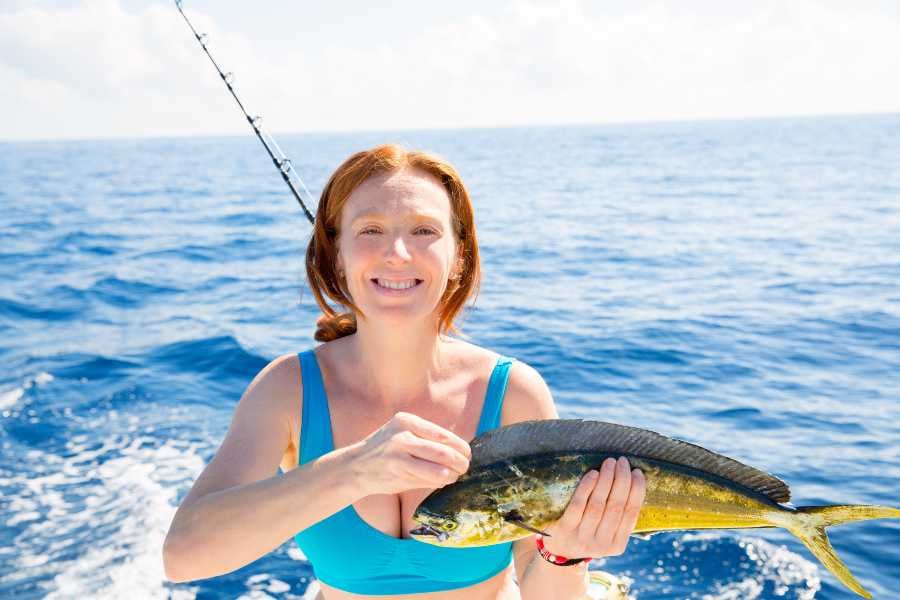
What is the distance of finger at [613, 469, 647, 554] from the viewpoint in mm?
2287

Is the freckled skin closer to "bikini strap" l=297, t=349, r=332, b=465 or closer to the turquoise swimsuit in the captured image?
the turquoise swimsuit

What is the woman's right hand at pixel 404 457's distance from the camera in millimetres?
2061

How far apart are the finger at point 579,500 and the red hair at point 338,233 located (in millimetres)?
1020

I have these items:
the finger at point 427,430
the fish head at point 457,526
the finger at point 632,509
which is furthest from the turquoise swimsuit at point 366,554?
the finger at point 427,430

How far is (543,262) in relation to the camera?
1838 centimetres

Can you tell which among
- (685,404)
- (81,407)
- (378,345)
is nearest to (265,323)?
(81,407)

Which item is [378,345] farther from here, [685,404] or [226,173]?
[226,173]

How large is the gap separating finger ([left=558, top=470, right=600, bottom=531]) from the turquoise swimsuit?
575 millimetres

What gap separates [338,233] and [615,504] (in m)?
1.35

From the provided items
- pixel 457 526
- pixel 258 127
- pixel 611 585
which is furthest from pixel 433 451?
pixel 258 127

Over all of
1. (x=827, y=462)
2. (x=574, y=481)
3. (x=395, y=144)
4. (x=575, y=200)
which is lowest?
(x=827, y=462)

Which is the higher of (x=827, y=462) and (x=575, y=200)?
(x=575, y=200)

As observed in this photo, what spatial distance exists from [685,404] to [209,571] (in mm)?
7176

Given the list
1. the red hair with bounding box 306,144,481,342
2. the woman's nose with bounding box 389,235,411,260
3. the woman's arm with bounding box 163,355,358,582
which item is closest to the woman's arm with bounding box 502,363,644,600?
the woman's arm with bounding box 163,355,358,582
